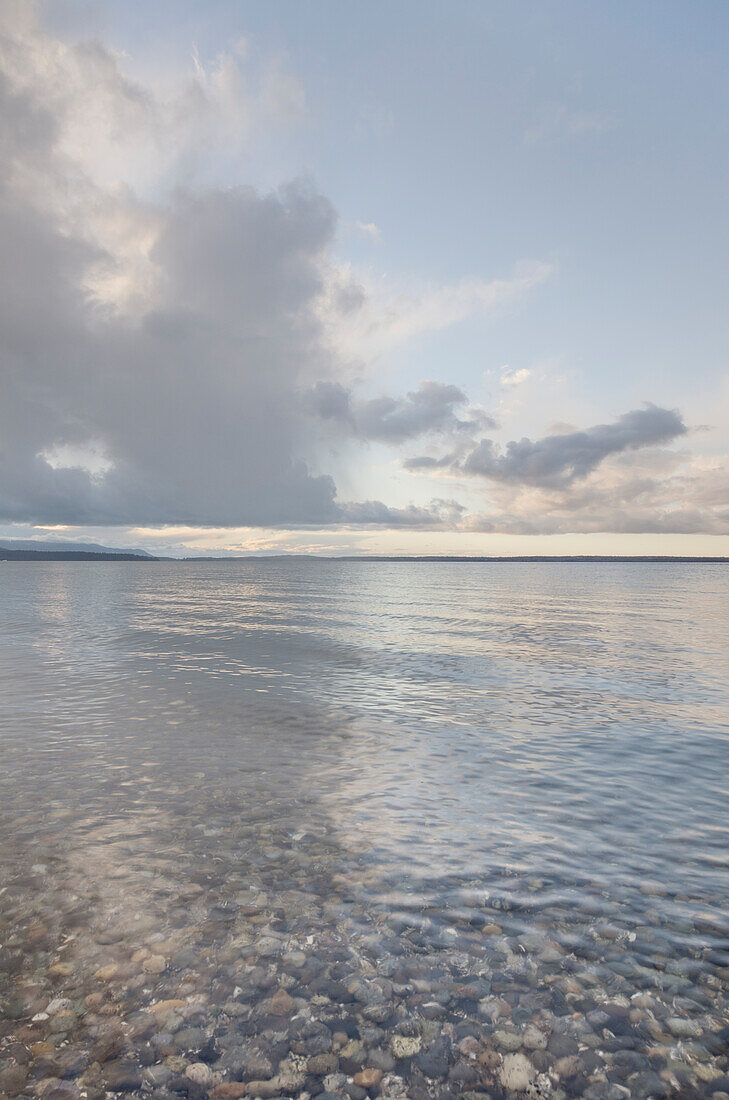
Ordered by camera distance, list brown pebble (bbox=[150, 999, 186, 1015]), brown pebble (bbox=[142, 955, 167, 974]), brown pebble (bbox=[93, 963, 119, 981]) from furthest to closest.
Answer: brown pebble (bbox=[142, 955, 167, 974])
brown pebble (bbox=[93, 963, 119, 981])
brown pebble (bbox=[150, 999, 186, 1015])

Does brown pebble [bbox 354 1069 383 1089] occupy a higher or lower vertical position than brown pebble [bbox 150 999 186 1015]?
higher

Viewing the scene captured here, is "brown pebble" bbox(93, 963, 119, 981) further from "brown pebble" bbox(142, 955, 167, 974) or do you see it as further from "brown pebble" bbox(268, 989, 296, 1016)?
"brown pebble" bbox(268, 989, 296, 1016)

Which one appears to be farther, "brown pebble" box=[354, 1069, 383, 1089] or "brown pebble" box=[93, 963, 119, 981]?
"brown pebble" box=[93, 963, 119, 981]

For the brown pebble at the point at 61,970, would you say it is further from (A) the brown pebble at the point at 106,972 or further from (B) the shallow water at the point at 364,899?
(A) the brown pebble at the point at 106,972

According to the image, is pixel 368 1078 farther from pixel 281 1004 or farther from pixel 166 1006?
pixel 166 1006

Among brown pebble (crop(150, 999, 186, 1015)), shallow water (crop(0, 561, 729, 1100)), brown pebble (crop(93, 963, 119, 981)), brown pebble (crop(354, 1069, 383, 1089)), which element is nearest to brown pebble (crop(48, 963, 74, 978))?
shallow water (crop(0, 561, 729, 1100))

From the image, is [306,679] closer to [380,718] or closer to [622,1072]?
[380,718]

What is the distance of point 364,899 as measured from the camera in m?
8.32

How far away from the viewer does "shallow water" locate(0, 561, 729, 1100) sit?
18.0ft

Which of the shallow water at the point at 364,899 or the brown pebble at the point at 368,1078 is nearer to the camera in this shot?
the brown pebble at the point at 368,1078

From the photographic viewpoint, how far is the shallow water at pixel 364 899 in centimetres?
549

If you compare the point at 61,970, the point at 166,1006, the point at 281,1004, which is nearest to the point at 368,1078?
the point at 281,1004

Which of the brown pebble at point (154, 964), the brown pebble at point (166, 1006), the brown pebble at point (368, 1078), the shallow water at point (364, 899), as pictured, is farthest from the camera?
the brown pebble at point (154, 964)

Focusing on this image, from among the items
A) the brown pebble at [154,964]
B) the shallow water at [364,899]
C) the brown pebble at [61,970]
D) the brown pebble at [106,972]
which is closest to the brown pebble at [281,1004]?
the shallow water at [364,899]
